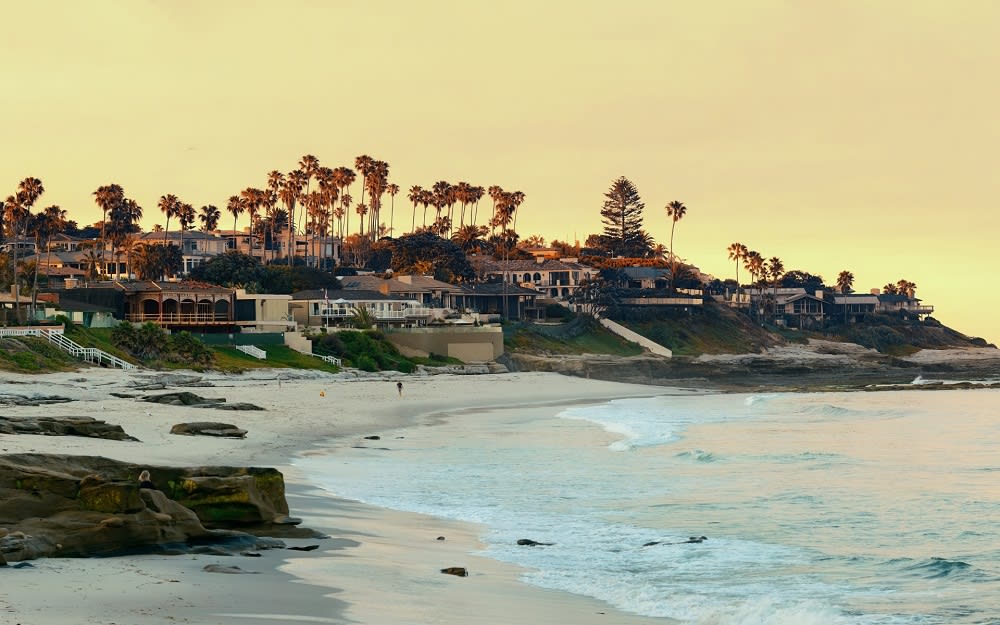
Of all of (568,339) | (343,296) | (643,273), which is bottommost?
(568,339)

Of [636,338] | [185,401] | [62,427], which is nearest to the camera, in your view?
[62,427]

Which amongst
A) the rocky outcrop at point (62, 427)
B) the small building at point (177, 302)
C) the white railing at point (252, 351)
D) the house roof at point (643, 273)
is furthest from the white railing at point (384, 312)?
the rocky outcrop at point (62, 427)

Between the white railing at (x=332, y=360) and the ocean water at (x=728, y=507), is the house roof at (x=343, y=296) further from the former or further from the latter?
the ocean water at (x=728, y=507)

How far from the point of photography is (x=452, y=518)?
2559 cm

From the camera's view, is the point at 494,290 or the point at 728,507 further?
the point at 494,290

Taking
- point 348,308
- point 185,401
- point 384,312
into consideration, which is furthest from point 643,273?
point 185,401

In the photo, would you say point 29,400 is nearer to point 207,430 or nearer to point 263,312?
point 207,430

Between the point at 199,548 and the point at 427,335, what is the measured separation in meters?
88.3

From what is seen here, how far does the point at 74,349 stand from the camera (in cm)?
6844

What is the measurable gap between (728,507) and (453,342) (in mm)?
79879

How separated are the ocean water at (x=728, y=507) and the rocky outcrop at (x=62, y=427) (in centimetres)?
496

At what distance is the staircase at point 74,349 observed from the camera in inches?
2675

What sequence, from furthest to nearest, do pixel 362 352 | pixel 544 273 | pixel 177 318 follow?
pixel 544 273, pixel 177 318, pixel 362 352

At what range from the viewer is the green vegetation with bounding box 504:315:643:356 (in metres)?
124
